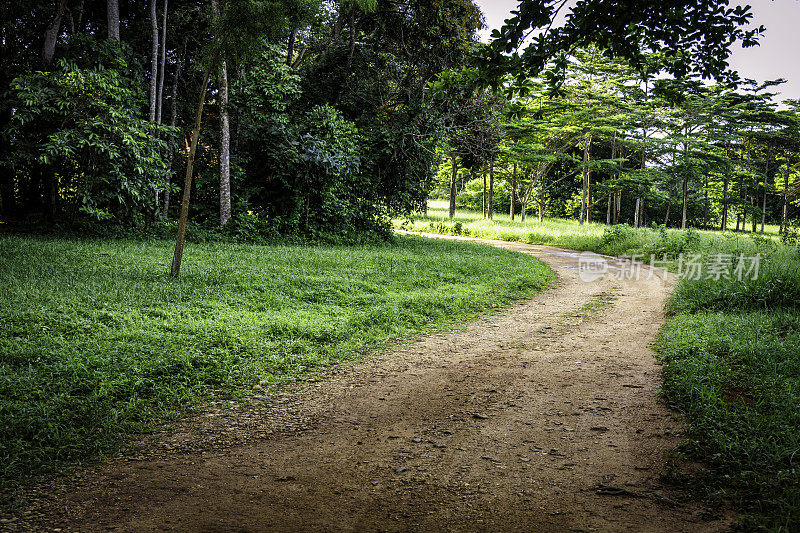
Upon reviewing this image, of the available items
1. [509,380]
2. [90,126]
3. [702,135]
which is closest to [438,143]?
[90,126]

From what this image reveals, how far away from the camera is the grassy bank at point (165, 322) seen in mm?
3922

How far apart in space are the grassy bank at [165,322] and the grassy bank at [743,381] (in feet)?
11.0

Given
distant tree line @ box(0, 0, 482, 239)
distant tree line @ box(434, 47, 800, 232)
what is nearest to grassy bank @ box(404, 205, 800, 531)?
distant tree line @ box(0, 0, 482, 239)

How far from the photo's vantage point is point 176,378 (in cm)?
475

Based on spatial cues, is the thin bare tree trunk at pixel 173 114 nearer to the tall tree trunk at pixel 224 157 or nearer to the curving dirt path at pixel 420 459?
the tall tree trunk at pixel 224 157

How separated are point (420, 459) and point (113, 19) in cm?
1394

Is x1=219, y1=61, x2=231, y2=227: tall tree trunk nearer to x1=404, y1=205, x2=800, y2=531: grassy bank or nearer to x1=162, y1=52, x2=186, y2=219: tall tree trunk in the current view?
x1=162, y1=52, x2=186, y2=219: tall tree trunk

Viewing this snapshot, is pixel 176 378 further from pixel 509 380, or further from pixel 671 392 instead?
pixel 671 392

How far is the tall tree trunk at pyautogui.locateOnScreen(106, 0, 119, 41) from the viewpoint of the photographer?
12211 millimetres

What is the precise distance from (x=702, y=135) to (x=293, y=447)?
34.7m

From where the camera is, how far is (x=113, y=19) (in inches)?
487

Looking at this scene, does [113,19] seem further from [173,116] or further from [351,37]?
[351,37]

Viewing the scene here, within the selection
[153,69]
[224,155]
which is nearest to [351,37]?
[224,155]

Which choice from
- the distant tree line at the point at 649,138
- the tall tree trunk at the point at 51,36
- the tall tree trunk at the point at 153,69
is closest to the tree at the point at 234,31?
the tall tree trunk at the point at 153,69
